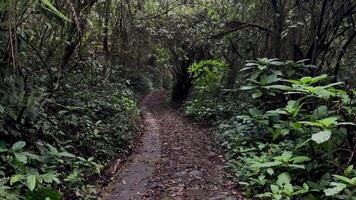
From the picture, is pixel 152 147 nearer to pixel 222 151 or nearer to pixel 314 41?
pixel 222 151

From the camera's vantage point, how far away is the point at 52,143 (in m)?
5.01

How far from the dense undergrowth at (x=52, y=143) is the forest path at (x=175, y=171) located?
44 centimetres

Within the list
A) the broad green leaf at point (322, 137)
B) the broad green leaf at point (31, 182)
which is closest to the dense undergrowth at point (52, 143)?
the broad green leaf at point (31, 182)

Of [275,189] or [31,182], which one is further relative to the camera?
[275,189]

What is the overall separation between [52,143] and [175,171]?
6.42 ft

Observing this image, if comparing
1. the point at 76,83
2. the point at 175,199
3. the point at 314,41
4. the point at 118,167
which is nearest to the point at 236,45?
the point at 314,41

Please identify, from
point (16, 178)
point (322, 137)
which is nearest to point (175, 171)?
point (322, 137)

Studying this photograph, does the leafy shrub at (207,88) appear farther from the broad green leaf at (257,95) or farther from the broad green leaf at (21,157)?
the broad green leaf at (21,157)

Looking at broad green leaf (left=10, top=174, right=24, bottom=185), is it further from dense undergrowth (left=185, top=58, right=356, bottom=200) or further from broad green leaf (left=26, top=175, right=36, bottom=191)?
Answer: dense undergrowth (left=185, top=58, right=356, bottom=200)

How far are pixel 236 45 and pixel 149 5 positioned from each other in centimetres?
283

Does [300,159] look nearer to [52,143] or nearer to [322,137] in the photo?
[322,137]

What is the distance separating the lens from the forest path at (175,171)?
4.55m

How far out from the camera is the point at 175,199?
14.3ft

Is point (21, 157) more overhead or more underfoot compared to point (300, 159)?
more overhead
